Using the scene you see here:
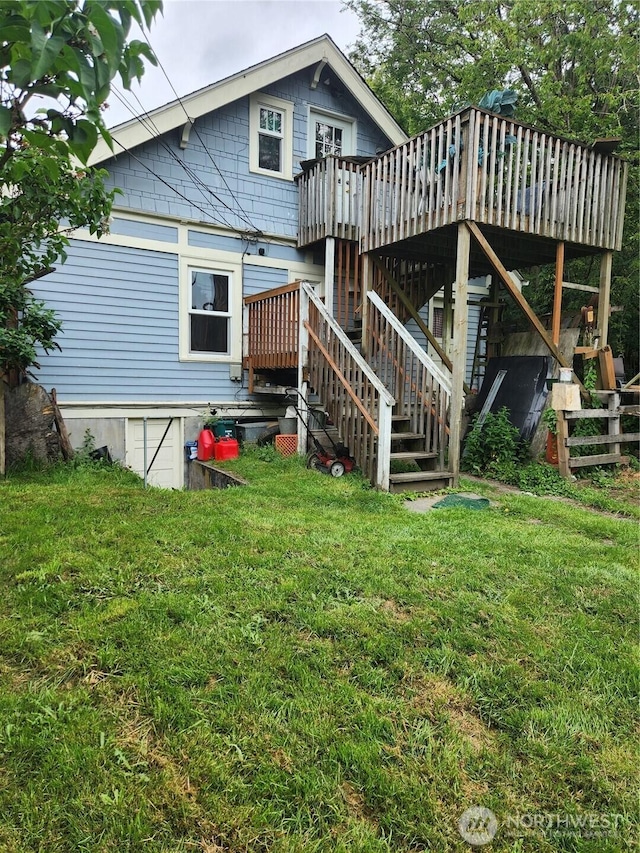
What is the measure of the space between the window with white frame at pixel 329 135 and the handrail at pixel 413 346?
399 centimetres

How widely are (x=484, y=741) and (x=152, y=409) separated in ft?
23.6

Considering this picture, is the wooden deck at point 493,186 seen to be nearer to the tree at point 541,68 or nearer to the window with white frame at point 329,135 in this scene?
the window with white frame at point 329,135

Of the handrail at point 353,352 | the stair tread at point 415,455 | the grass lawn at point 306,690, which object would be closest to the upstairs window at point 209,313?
the handrail at point 353,352

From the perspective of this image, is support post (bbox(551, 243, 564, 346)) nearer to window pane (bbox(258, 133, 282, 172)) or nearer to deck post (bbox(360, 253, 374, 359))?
deck post (bbox(360, 253, 374, 359))

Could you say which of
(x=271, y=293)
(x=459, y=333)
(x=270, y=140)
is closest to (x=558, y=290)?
(x=459, y=333)

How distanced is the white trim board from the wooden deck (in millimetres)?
2451

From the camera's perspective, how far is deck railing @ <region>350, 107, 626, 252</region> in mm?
6199

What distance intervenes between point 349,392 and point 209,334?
11.7 ft

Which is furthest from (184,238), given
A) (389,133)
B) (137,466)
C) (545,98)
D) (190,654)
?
(545,98)

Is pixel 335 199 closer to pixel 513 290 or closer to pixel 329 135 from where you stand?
pixel 329 135

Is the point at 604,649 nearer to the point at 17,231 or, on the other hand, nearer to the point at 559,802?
the point at 559,802

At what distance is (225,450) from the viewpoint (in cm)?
801

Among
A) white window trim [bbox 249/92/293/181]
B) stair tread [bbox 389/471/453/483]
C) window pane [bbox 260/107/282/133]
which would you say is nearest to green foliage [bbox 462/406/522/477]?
stair tread [bbox 389/471/453/483]

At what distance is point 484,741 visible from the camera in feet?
6.69
